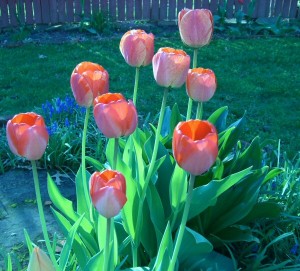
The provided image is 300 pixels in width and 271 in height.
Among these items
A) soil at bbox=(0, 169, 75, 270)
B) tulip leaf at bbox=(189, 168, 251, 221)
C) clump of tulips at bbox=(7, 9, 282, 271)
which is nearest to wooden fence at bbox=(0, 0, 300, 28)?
soil at bbox=(0, 169, 75, 270)

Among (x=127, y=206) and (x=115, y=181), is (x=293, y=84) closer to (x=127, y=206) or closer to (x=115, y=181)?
(x=127, y=206)

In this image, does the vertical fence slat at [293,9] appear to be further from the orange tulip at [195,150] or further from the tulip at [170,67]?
the orange tulip at [195,150]

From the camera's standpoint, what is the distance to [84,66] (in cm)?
167

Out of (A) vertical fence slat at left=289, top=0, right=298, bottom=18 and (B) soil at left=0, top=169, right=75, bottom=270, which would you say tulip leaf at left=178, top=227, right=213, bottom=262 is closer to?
(B) soil at left=0, top=169, right=75, bottom=270

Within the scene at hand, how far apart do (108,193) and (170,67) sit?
20.6 inches

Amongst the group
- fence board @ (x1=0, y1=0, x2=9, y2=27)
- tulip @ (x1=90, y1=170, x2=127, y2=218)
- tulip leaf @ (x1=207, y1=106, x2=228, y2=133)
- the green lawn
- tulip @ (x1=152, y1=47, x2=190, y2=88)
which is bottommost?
the green lawn

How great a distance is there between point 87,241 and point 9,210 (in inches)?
41.7

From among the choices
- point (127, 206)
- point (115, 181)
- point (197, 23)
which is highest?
point (197, 23)

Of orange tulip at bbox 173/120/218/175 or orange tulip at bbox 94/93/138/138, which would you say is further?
orange tulip at bbox 94/93/138/138

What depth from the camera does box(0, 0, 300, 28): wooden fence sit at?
7.48 m

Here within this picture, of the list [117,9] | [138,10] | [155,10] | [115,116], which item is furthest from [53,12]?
[115,116]

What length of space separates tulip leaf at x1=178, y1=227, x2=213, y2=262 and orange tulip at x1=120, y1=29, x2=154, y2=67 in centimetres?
59

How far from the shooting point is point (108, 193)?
47.9 inches

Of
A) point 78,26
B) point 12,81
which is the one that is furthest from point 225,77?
point 78,26
